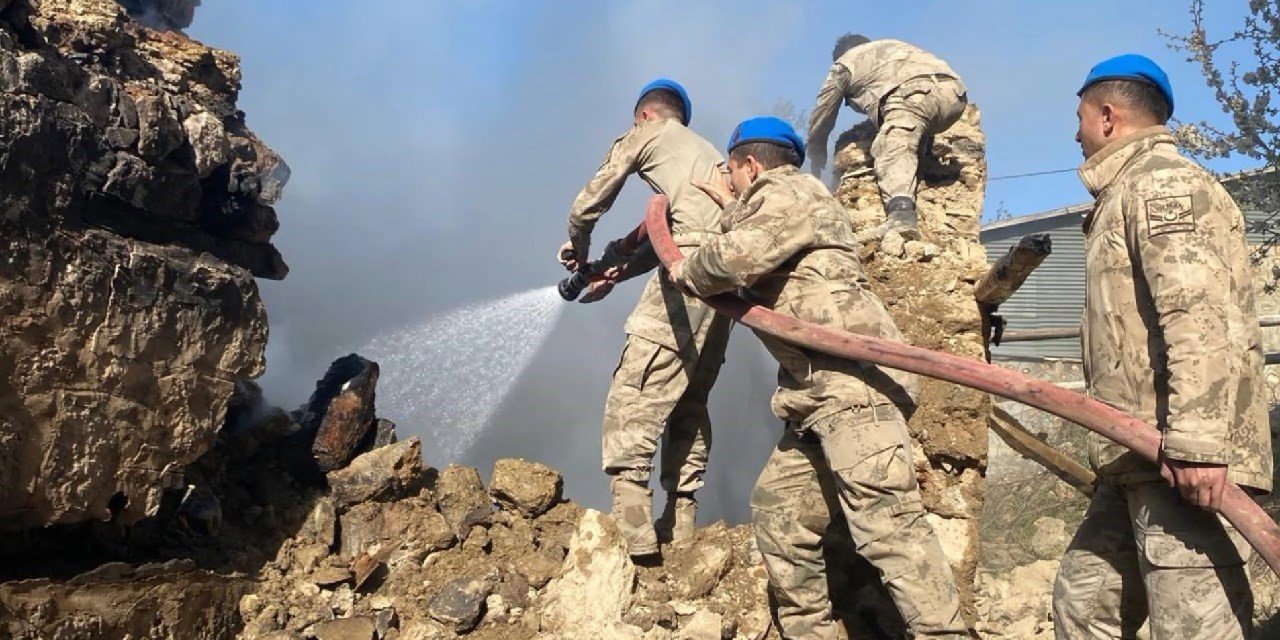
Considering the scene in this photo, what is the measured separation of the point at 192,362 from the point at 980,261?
3370 millimetres

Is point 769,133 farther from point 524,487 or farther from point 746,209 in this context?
point 524,487

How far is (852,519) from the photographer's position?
3.23 metres

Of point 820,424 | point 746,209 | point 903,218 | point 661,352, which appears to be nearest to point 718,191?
point 746,209

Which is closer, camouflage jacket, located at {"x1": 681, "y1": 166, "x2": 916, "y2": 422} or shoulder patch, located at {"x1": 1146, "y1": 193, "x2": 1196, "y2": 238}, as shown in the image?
shoulder patch, located at {"x1": 1146, "y1": 193, "x2": 1196, "y2": 238}

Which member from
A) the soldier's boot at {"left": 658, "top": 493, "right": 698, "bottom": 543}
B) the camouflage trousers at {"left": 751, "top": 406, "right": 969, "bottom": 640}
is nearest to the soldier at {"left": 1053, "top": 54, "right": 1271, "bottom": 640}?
the camouflage trousers at {"left": 751, "top": 406, "right": 969, "bottom": 640}

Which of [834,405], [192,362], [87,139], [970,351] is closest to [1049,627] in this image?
[970,351]

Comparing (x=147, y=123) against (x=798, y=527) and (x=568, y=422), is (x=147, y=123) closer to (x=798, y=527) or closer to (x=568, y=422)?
(x=798, y=527)

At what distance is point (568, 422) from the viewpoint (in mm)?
11070

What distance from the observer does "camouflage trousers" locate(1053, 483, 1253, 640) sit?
2.57 meters

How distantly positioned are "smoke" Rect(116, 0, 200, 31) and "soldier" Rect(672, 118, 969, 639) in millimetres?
5345

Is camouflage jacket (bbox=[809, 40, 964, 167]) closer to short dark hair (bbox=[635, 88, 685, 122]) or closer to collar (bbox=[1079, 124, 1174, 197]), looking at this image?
short dark hair (bbox=[635, 88, 685, 122])

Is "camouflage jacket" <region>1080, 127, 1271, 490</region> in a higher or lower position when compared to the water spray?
lower

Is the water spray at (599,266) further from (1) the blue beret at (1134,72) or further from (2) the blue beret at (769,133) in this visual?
(1) the blue beret at (1134,72)

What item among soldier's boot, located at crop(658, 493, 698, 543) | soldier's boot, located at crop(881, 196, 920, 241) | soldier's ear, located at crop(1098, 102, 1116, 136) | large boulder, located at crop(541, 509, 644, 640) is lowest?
large boulder, located at crop(541, 509, 644, 640)
